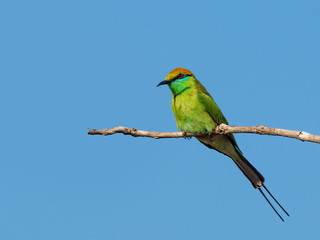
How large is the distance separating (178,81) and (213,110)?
555 millimetres

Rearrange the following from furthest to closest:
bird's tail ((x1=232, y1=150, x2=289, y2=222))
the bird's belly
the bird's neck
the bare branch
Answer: the bird's neck
the bird's belly
bird's tail ((x1=232, y1=150, x2=289, y2=222))
the bare branch

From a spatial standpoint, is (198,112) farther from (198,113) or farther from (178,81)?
(178,81)

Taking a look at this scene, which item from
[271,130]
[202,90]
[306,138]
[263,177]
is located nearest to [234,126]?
[271,130]

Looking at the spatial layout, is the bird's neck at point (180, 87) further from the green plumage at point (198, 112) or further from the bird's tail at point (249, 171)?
the bird's tail at point (249, 171)

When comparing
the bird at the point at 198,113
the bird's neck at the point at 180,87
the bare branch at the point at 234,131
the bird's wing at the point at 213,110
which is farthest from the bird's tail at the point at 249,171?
the bird's neck at the point at 180,87

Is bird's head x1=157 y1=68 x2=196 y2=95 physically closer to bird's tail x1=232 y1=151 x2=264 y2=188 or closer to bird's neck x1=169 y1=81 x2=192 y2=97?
bird's neck x1=169 y1=81 x2=192 y2=97

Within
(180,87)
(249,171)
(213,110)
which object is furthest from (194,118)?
(249,171)

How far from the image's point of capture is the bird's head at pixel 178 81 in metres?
5.36

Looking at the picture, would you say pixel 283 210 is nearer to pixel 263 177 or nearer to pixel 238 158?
pixel 263 177

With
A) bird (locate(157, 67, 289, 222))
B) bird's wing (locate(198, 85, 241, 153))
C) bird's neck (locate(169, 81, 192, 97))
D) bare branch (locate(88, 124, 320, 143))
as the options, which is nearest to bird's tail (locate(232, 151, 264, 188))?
bird (locate(157, 67, 289, 222))

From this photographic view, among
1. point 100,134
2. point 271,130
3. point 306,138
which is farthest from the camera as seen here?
point 100,134

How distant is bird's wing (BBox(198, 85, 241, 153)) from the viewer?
5234mm

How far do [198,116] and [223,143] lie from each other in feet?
1.58

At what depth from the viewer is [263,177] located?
4.89 m
